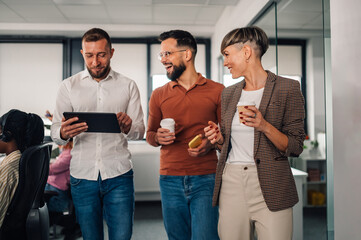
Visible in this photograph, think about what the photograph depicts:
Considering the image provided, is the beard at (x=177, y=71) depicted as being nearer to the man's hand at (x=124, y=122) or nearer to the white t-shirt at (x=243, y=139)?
the man's hand at (x=124, y=122)

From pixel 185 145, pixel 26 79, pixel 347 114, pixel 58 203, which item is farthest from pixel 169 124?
pixel 26 79

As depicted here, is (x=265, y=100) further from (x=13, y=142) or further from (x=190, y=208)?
(x=13, y=142)

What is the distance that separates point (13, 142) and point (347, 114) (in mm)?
1855

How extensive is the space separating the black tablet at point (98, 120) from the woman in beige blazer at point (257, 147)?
1.55 ft

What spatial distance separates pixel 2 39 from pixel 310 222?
17.1 ft

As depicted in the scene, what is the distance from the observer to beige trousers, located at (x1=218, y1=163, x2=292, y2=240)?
1128 mm

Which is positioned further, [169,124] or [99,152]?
[99,152]

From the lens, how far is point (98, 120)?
4.71 ft

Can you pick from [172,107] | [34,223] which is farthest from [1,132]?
[172,107]

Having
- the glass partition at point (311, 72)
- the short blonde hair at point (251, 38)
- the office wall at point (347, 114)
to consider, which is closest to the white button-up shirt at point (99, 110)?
the short blonde hair at point (251, 38)

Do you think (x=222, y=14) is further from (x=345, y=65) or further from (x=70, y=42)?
(x=345, y=65)

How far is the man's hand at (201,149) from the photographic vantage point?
4.70 ft

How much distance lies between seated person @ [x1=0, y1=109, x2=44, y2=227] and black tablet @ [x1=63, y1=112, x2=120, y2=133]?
0.44 meters

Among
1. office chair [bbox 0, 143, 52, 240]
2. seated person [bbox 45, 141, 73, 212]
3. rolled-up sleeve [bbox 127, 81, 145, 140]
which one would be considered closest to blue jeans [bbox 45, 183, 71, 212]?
seated person [bbox 45, 141, 73, 212]
